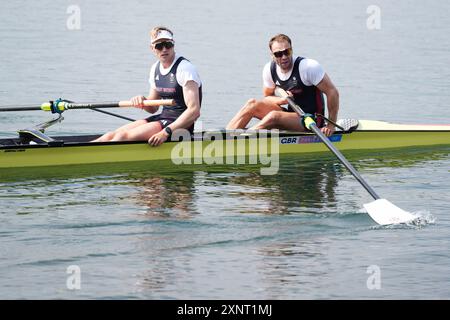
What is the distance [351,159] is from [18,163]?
5.51 m

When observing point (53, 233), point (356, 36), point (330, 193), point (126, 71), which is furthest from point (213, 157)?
point (356, 36)

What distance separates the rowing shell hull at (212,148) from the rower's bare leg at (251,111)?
0.37 meters

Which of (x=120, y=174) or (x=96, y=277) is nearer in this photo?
(x=96, y=277)

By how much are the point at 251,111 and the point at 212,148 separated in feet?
2.94

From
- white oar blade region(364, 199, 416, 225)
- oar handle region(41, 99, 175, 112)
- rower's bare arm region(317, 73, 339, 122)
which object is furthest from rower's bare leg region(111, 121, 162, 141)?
white oar blade region(364, 199, 416, 225)

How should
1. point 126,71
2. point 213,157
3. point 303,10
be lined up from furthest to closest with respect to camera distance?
point 303,10
point 126,71
point 213,157

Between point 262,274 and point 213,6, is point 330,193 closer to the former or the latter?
point 262,274

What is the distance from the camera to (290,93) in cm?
1576

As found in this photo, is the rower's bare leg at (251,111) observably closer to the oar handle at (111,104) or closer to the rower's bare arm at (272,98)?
the rower's bare arm at (272,98)

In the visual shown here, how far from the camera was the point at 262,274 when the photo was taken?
34.2 ft

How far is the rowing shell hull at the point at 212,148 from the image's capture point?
1463 centimetres

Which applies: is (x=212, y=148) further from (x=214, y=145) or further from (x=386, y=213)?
(x=386, y=213)

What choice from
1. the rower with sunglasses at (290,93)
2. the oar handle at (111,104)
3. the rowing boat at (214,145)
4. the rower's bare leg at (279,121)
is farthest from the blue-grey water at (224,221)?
the oar handle at (111,104)

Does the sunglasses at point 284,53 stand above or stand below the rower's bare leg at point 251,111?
above
